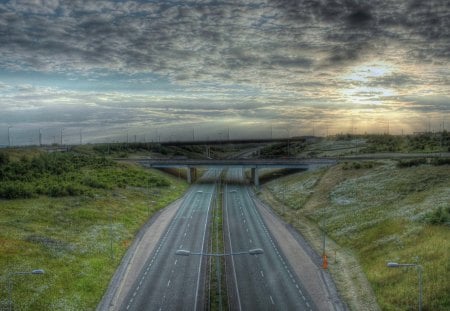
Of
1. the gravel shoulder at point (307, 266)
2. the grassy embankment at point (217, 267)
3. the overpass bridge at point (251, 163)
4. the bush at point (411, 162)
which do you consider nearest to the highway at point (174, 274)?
the grassy embankment at point (217, 267)

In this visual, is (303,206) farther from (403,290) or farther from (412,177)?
(403,290)

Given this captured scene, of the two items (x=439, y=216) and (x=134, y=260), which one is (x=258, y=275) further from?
(x=439, y=216)

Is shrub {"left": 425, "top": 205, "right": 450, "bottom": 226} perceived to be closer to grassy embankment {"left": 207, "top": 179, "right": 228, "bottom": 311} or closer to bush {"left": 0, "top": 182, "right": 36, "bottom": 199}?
grassy embankment {"left": 207, "top": 179, "right": 228, "bottom": 311}

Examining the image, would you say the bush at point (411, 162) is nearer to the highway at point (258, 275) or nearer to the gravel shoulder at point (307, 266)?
the gravel shoulder at point (307, 266)

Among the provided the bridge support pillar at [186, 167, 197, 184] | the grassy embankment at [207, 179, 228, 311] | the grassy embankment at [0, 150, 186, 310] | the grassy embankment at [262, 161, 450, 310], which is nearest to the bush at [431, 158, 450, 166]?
the grassy embankment at [262, 161, 450, 310]

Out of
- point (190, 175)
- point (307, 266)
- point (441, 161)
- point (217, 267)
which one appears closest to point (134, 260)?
point (217, 267)

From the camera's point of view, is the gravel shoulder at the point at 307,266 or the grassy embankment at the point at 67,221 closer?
the gravel shoulder at the point at 307,266

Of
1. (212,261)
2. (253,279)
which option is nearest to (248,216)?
(212,261)
